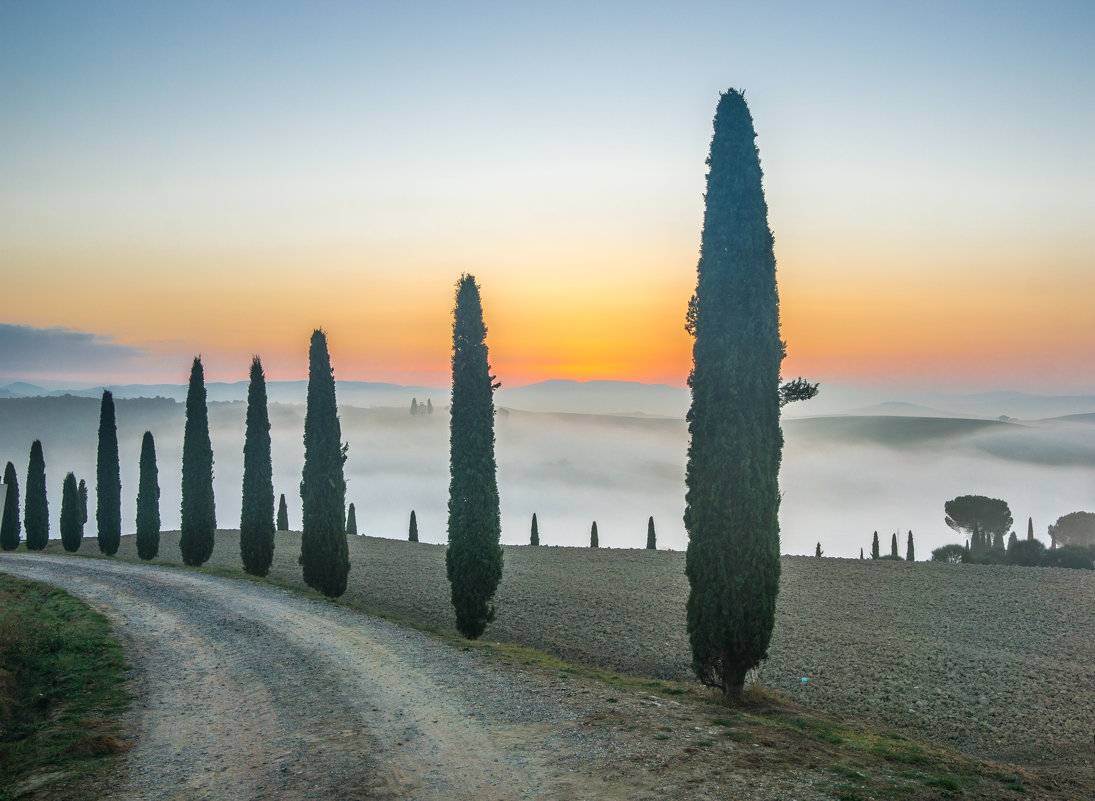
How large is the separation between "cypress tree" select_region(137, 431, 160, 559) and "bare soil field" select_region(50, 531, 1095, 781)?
3.08 m

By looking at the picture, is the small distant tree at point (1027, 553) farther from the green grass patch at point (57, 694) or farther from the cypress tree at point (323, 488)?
the green grass patch at point (57, 694)

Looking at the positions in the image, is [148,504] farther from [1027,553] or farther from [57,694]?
[1027,553]

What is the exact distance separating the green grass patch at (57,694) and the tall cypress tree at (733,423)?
36.5ft

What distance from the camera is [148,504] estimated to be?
142ft

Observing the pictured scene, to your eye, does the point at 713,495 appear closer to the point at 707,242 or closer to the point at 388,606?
the point at 707,242

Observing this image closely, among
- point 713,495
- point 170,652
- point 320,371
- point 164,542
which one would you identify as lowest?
point 164,542

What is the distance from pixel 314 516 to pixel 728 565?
2131 centimetres

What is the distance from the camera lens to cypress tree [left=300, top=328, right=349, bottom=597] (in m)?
29.6

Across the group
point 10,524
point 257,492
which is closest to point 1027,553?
point 257,492

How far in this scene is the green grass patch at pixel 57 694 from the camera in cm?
976

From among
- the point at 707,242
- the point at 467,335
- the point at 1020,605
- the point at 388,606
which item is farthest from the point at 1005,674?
the point at 388,606

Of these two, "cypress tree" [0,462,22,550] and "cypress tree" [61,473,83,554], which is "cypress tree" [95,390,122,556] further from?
"cypress tree" [0,462,22,550]

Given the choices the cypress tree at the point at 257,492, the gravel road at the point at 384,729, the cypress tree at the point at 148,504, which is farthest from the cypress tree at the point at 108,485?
the gravel road at the point at 384,729

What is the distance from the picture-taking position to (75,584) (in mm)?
25859
